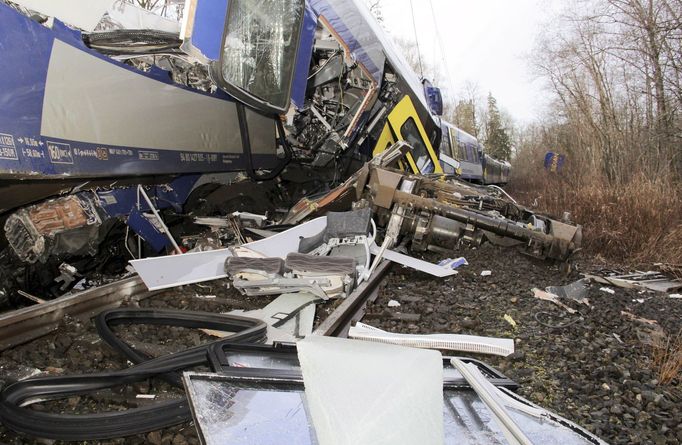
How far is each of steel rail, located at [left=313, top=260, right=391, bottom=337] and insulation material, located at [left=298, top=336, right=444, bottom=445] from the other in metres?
1.19

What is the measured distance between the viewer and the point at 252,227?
5.60 meters

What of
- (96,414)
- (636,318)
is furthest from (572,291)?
(96,414)

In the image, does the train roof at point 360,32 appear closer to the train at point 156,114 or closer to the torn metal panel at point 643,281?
the train at point 156,114

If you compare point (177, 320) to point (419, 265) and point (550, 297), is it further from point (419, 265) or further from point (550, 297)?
point (550, 297)

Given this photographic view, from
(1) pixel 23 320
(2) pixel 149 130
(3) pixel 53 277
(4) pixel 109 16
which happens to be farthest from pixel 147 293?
(4) pixel 109 16

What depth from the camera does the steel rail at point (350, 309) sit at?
9.58ft

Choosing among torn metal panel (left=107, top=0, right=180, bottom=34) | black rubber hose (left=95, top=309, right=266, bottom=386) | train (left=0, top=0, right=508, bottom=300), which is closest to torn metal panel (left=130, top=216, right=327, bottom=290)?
black rubber hose (left=95, top=309, right=266, bottom=386)

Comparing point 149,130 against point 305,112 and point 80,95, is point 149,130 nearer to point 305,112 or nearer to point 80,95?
point 80,95

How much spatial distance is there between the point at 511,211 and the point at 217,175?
4265 mm

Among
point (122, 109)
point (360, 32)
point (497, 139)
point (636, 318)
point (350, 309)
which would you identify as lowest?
point (350, 309)

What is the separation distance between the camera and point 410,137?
326 inches

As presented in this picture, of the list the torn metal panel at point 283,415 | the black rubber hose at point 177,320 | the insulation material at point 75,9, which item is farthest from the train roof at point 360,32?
the torn metal panel at point 283,415

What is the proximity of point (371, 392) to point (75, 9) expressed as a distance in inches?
170

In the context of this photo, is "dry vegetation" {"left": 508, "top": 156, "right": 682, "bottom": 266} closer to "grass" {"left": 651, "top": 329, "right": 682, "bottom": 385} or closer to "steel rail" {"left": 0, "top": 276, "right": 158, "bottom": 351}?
"grass" {"left": 651, "top": 329, "right": 682, "bottom": 385}
